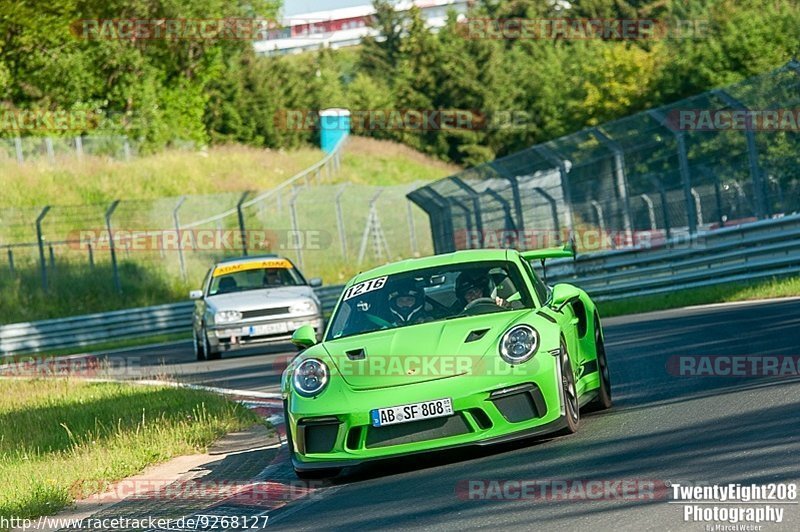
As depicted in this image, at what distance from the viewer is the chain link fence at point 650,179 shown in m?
20.3

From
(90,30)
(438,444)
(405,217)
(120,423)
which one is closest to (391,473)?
(438,444)

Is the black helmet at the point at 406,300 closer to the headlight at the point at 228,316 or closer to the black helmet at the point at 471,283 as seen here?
the black helmet at the point at 471,283

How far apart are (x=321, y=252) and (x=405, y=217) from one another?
5324mm

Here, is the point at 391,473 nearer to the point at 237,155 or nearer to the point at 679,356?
the point at 679,356

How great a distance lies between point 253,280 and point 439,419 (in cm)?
1468

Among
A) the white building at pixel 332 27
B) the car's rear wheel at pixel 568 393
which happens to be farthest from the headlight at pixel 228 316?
the white building at pixel 332 27

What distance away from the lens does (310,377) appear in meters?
8.76

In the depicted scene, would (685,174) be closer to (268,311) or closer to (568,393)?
(268,311)

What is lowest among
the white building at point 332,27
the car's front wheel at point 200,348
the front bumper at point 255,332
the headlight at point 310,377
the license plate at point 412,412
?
the car's front wheel at point 200,348

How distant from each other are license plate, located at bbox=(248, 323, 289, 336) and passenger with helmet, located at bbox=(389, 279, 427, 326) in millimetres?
11690

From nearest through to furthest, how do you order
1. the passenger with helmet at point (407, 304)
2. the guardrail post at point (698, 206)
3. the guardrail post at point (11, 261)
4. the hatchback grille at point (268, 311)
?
the passenger with helmet at point (407, 304), the hatchback grille at point (268, 311), the guardrail post at point (698, 206), the guardrail post at point (11, 261)

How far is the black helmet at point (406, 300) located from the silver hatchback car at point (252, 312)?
10955mm

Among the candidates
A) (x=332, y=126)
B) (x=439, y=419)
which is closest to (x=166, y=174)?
(x=332, y=126)

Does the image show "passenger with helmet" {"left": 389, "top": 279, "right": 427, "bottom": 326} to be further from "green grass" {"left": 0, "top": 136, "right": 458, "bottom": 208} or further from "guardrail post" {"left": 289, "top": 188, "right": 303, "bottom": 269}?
"green grass" {"left": 0, "top": 136, "right": 458, "bottom": 208}
